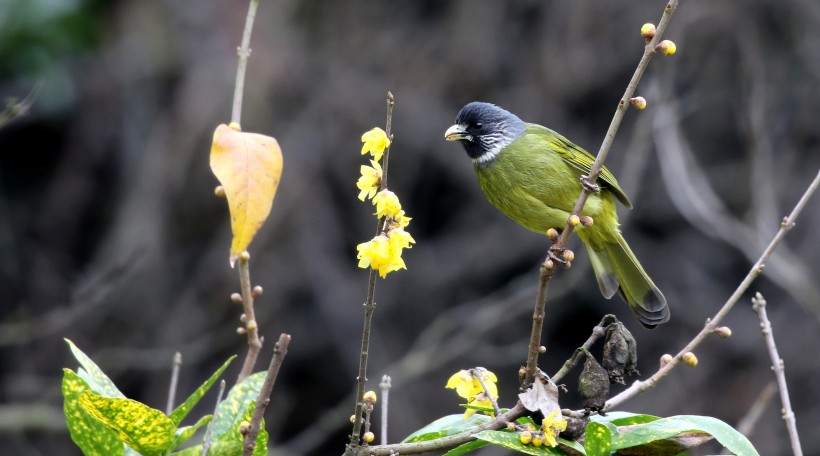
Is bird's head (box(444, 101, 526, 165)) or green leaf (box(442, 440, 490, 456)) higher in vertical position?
Result: bird's head (box(444, 101, 526, 165))

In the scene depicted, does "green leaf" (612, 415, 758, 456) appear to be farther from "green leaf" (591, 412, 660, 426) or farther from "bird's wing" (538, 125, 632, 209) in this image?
"bird's wing" (538, 125, 632, 209)

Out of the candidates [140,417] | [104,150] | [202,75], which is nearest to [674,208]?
[202,75]

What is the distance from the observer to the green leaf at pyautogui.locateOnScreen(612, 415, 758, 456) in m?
2.02

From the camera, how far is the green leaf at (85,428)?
216 centimetres

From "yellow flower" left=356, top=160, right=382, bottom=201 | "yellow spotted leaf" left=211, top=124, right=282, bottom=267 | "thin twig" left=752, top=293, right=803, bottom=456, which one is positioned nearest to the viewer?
"yellow spotted leaf" left=211, top=124, right=282, bottom=267

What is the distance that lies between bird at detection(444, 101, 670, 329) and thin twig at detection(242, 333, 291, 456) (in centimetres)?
225

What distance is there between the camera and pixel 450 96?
312 inches

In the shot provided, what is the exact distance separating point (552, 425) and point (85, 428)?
1.01 m

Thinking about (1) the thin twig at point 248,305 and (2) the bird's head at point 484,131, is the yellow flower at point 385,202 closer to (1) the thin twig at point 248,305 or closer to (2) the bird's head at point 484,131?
(1) the thin twig at point 248,305

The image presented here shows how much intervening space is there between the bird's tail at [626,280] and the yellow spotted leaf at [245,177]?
189 cm

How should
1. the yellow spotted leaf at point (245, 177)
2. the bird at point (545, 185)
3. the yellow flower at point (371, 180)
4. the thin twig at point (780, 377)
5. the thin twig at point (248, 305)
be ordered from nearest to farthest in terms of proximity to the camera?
the yellow spotted leaf at point (245, 177) → the thin twig at point (248, 305) → the yellow flower at point (371, 180) → the thin twig at point (780, 377) → the bird at point (545, 185)

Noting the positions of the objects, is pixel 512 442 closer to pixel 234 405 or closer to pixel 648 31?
pixel 234 405

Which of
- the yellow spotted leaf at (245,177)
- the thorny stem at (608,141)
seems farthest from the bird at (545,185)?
the yellow spotted leaf at (245,177)

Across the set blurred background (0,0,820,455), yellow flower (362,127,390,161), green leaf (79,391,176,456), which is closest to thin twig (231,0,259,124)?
yellow flower (362,127,390,161)
